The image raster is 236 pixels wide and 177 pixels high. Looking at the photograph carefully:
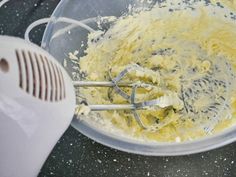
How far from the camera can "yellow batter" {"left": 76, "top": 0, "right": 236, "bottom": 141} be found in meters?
0.89

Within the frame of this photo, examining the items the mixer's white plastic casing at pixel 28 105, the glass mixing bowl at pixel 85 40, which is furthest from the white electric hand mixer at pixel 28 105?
the glass mixing bowl at pixel 85 40

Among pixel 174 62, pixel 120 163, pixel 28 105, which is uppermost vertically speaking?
pixel 28 105

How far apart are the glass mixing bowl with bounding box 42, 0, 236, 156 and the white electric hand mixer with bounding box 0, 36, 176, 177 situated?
0.57 feet

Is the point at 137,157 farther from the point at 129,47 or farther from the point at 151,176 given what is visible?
the point at 129,47

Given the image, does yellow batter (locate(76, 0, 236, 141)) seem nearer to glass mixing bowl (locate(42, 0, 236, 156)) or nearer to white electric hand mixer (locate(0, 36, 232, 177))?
glass mixing bowl (locate(42, 0, 236, 156))

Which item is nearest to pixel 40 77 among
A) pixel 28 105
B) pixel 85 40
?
pixel 28 105

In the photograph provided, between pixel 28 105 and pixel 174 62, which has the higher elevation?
pixel 28 105

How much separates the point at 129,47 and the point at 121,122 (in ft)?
0.56

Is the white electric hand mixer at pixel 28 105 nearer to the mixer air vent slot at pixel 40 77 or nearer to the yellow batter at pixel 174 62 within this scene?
the mixer air vent slot at pixel 40 77

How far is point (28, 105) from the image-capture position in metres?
0.58

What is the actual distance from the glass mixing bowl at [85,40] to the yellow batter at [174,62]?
0.10 feet

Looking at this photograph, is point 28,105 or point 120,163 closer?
point 28,105

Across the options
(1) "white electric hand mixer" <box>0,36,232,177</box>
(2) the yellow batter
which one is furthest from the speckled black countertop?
(1) "white electric hand mixer" <box>0,36,232,177</box>

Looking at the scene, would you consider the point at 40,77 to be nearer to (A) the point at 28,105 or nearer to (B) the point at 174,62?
(A) the point at 28,105
